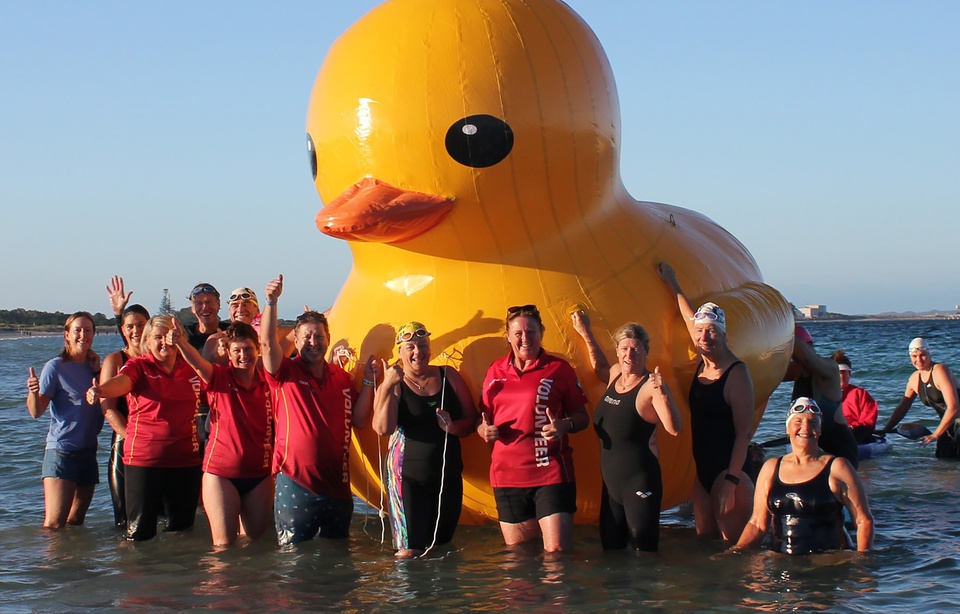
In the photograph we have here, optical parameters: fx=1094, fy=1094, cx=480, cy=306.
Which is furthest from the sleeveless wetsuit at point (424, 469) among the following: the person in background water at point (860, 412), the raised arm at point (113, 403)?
the person in background water at point (860, 412)

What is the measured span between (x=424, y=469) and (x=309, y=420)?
0.68 metres

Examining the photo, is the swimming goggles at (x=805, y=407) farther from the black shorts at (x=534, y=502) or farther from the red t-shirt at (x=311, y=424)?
the red t-shirt at (x=311, y=424)

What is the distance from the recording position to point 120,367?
664 centimetres

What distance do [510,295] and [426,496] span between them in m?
1.17

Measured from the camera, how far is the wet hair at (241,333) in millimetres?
6102

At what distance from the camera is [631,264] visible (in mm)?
6172

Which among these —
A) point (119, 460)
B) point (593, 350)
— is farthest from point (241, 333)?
point (593, 350)

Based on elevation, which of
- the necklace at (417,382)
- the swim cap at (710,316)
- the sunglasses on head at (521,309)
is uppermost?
the sunglasses on head at (521,309)

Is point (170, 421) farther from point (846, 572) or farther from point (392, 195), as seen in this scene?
point (846, 572)

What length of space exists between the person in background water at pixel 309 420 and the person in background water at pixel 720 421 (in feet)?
5.70

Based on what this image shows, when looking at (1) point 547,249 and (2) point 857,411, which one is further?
(2) point 857,411

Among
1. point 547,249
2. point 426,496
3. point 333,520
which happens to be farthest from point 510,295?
point 333,520

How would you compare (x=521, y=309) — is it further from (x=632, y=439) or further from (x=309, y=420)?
(x=309, y=420)

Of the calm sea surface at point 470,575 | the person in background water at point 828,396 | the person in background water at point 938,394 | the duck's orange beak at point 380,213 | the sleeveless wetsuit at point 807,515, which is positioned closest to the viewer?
the calm sea surface at point 470,575
